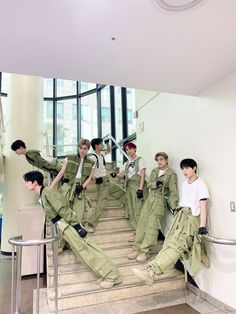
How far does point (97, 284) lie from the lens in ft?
9.27

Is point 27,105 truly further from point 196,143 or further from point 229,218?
point 229,218

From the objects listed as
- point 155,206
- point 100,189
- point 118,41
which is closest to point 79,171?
point 100,189

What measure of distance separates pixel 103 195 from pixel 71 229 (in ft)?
3.39

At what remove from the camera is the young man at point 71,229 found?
2.62 m

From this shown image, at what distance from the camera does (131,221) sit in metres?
3.72

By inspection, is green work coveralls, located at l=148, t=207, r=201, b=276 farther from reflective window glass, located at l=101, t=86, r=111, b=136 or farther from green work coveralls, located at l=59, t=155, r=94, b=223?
reflective window glass, located at l=101, t=86, r=111, b=136

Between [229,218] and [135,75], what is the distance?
5.42ft

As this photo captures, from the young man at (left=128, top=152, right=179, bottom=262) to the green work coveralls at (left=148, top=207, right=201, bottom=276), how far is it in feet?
1.78

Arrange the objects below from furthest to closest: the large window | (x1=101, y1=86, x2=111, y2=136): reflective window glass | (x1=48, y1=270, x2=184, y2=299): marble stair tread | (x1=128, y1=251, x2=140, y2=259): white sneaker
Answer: (x1=101, y1=86, x2=111, y2=136): reflective window glass, the large window, (x1=128, y1=251, x2=140, y2=259): white sneaker, (x1=48, y1=270, x2=184, y2=299): marble stair tread

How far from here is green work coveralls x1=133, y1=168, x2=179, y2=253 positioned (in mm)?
3207

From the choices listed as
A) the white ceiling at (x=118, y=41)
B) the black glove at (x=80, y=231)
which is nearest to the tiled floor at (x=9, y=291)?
the black glove at (x=80, y=231)

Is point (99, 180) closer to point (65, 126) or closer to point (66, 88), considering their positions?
point (65, 126)

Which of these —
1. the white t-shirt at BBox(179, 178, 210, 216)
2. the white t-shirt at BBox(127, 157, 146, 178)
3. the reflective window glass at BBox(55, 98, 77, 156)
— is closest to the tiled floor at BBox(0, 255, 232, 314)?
the white t-shirt at BBox(179, 178, 210, 216)

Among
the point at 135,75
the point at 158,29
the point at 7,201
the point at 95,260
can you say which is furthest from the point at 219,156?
the point at 7,201
